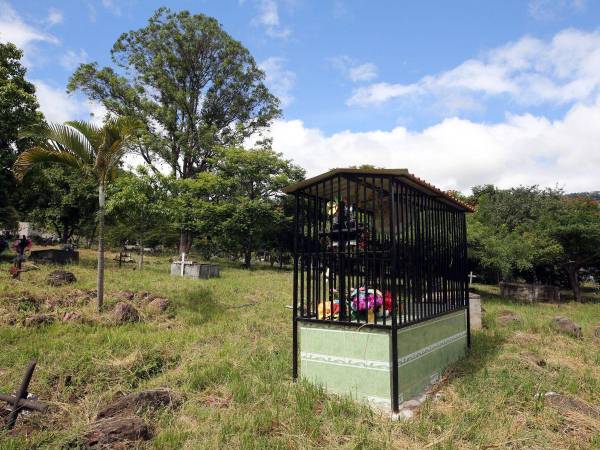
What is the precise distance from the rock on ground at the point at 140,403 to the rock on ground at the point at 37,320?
154 inches

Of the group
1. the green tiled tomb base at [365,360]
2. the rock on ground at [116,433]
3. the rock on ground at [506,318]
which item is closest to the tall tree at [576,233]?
the rock on ground at [506,318]

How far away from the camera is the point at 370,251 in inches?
223

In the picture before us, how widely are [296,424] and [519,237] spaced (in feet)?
A: 52.9

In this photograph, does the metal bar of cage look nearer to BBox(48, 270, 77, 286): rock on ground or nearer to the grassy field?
the grassy field

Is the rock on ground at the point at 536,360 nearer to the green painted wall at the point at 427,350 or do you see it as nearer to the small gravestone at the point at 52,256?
the green painted wall at the point at 427,350

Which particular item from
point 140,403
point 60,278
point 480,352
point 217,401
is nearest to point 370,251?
point 217,401

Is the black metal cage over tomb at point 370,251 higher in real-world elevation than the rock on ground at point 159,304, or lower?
higher

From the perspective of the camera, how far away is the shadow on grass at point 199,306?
936cm

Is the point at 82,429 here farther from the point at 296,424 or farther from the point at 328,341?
the point at 328,341

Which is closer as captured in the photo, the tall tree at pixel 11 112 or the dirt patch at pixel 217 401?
the dirt patch at pixel 217 401

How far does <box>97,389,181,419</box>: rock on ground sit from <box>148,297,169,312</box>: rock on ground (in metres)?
4.53

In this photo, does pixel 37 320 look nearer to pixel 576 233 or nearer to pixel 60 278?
pixel 60 278

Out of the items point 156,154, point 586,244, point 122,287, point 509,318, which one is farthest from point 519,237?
point 156,154

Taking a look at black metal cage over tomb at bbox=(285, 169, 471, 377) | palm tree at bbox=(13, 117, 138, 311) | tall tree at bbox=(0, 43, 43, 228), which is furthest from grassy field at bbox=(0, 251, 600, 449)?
tall tree at bbox=(0, 43, 43, 228)
